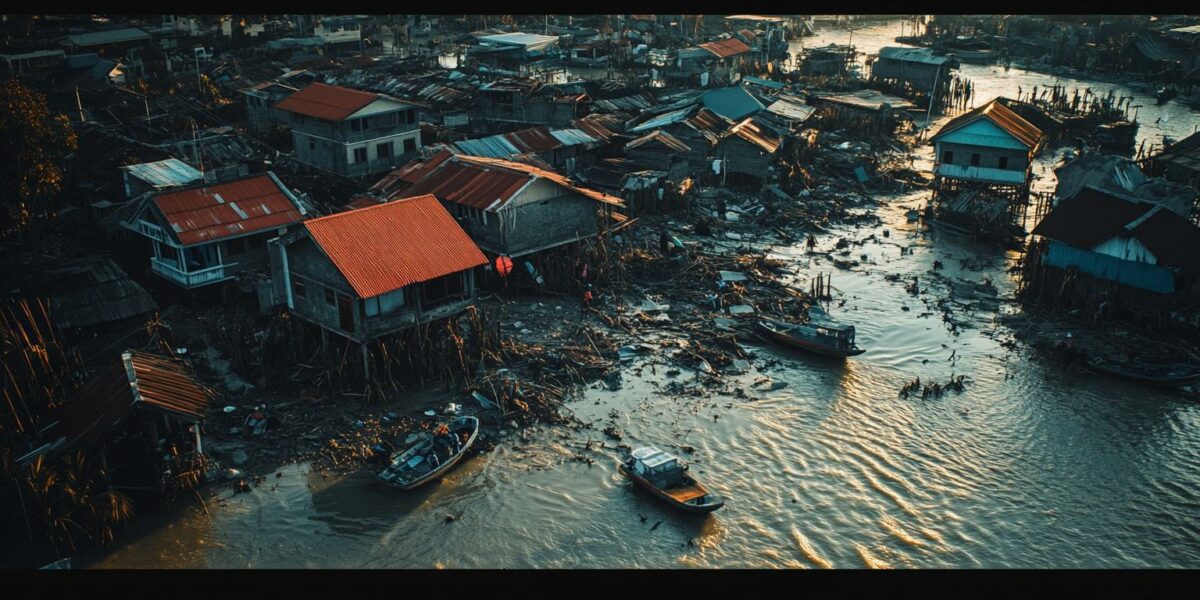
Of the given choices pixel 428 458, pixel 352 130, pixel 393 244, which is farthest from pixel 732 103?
pixel 428 458

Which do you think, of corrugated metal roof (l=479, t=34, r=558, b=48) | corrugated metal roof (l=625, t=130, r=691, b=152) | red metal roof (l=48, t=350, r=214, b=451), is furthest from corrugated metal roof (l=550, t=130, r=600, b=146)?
corrugated metal roof (l=479, t=34, r=558, b=48)

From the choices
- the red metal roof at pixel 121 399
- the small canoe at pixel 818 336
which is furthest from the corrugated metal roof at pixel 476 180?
the red metal roof at pixel 121 399

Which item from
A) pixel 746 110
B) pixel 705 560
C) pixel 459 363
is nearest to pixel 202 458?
pixel 459 363

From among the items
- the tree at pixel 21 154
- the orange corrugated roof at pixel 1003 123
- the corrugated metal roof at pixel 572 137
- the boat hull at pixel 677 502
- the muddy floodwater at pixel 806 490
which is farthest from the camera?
the corrugated metal roof at pixel 572 137

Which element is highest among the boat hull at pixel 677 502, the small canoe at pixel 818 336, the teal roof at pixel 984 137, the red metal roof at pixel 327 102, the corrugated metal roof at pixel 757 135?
the red metal roof at pixel 327 102

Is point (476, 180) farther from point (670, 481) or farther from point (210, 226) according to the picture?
point (670, 481)

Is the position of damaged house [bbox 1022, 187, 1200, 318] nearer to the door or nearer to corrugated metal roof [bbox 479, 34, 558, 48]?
the door

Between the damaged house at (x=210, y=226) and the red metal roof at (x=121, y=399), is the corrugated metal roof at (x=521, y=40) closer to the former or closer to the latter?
the damaged house at (x=210, y=226)
